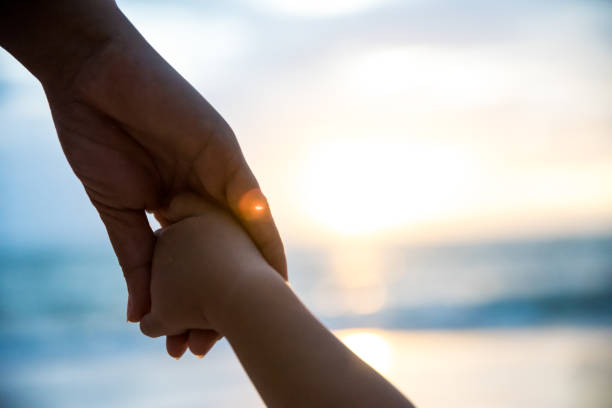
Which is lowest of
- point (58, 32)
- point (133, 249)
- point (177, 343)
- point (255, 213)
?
point (177, 343)

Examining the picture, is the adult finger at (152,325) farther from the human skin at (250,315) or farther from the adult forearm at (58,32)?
the adult forearm at (58,32)

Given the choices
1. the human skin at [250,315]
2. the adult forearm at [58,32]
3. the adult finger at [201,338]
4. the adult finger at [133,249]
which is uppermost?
the adult forearm at [58,32]

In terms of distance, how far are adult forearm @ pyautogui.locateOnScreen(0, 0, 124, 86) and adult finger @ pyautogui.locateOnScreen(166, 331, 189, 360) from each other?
558 mm

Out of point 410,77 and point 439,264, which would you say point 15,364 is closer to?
point 410,77

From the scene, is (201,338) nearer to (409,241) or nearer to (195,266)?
(195,266)

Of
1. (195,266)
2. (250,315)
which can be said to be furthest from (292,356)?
(195,266)

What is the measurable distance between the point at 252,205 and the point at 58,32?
0.51 metres

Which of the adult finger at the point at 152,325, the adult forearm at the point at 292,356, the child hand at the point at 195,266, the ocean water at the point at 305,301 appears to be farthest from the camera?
the ocean water at the point at 305,301

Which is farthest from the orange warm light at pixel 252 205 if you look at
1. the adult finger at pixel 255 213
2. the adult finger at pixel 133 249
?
the adult finger at pixel 133 249

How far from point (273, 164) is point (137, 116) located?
→ 397cm

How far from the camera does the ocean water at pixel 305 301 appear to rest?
321cm

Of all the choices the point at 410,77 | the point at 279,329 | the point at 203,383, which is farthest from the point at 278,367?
the point at 410,77

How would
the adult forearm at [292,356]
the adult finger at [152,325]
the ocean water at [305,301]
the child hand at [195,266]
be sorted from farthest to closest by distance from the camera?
1. the ocean water at [305,301]
2. the adult finger at [152,325]
3. the child hand at [195,266]
4. the adult forearm at [292,356]

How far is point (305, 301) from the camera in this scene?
6.66m
